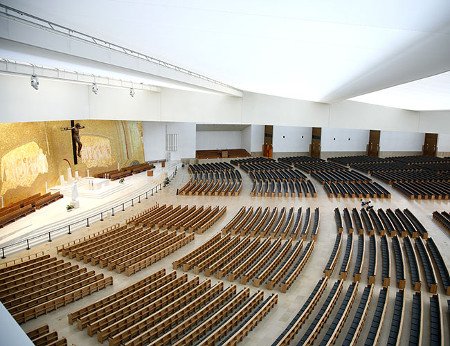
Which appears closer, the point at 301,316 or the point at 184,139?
the point at 301,316

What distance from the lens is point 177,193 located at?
57.8ft

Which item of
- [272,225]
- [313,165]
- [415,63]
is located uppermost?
[415,63]

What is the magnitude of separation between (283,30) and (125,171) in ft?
58.4

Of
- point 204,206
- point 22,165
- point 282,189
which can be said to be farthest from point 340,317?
point 22,165

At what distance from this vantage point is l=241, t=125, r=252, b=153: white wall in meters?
30.1

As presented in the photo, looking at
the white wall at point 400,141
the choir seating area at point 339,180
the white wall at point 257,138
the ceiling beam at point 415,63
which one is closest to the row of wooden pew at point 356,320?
the ceiling beam at point 415,63

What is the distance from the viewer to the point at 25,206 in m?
13.7

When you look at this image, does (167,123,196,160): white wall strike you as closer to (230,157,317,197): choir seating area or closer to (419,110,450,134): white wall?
(230,157,317,197): choir seating area

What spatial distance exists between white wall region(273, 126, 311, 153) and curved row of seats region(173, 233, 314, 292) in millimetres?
20162

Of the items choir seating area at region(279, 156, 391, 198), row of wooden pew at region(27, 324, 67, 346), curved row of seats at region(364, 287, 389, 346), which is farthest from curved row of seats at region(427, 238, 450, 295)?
row of wooden pew at region(27, 324, 67, 346)

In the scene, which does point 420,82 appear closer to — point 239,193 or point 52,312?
point 239,193

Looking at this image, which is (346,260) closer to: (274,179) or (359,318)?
(359,318)

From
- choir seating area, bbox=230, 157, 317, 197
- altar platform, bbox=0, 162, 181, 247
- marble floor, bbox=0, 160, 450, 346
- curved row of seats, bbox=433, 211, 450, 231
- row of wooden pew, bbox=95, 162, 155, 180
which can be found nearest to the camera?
marble floor, bbox=0, 160, 450, 346

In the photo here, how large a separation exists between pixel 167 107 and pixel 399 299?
59.5 feet
